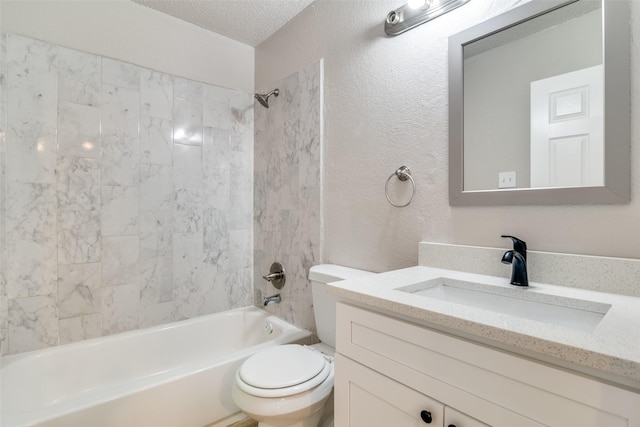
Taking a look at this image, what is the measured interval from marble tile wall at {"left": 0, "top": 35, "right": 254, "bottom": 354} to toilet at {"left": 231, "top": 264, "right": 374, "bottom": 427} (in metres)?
1.03

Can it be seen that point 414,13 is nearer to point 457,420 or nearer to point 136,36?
point 457,420

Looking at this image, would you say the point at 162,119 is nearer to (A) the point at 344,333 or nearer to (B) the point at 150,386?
(B) the point at 150,386

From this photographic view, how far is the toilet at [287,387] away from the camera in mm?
1122

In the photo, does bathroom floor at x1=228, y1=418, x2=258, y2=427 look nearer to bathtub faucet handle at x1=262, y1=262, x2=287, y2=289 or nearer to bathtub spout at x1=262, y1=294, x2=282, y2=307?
bathtub spout at x1=262, y1=294, x2=282, y2=307

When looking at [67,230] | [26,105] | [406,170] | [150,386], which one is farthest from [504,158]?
[26,105]

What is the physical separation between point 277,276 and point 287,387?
1.00 meters

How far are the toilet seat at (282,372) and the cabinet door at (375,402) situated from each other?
9.7 inches

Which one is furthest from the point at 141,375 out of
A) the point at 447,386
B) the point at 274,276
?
the point at 447,386

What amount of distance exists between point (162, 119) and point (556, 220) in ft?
7.14

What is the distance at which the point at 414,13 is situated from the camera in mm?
1309

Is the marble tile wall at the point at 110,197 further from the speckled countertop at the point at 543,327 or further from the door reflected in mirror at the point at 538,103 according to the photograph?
the door reflected in mirror at the point at 538,103

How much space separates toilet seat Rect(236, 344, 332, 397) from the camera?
1143mm

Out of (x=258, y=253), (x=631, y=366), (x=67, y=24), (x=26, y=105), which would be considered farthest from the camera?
(x=258, y=253)

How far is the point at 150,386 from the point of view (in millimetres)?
1271
